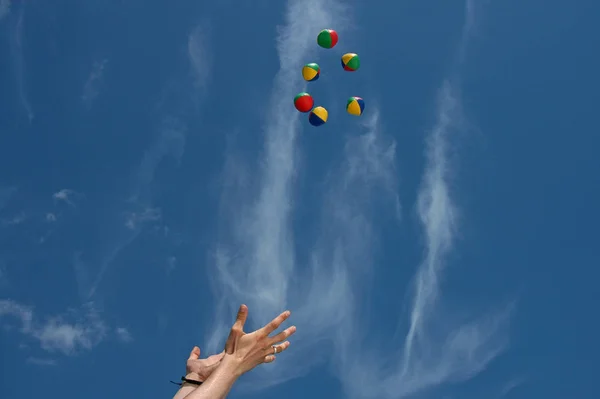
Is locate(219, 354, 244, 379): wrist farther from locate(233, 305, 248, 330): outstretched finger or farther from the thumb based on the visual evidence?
the thumb

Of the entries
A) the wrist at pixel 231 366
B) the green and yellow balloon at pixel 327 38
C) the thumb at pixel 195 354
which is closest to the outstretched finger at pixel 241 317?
the wrist at pixel 231 366

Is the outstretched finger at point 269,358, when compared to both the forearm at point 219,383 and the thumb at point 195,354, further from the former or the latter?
the thumb at point 195,354

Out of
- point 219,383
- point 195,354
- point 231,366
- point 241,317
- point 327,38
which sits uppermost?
point 327,38

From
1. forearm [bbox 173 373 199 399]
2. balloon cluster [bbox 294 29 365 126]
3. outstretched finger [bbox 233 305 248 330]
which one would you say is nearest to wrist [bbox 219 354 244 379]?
outstretched finger [bbox 233 305 248 330]

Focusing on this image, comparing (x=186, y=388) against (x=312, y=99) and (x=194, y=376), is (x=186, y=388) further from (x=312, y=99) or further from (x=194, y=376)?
(x=312, y=99)

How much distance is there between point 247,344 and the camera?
3.55 m

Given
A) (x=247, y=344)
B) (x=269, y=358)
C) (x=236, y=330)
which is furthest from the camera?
(x=269, y=358)

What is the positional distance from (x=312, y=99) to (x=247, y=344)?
57.4 feet

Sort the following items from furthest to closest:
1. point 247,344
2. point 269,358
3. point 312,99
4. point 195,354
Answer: point 312,99, point 195,354, point 269,358, point 247,344

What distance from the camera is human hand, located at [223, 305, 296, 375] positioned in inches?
136

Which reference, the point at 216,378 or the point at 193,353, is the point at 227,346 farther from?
the point at 193,353

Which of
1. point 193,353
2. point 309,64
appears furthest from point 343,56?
point 193,353

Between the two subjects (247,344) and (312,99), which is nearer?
(247,344)

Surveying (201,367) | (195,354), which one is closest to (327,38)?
(195,354)
